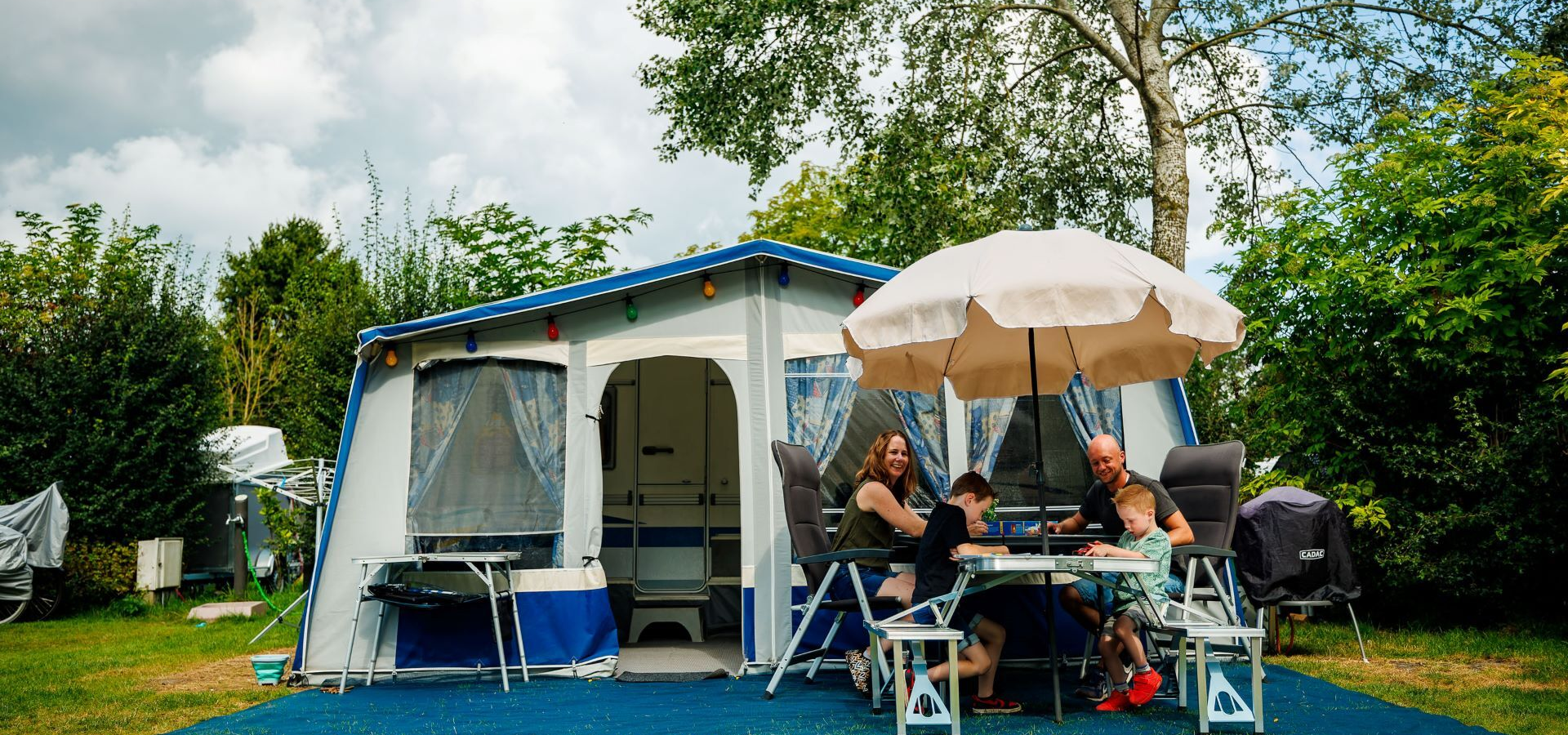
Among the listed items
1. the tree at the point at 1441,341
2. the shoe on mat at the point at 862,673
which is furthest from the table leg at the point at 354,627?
the tree at the point at 1441,341

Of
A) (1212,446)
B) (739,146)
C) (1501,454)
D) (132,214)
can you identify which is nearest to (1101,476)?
(1212,446)

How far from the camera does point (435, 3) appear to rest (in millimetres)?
11086

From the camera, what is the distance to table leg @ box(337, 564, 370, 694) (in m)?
5.44

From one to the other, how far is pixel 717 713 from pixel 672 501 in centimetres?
309

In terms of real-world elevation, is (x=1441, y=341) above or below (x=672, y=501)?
above

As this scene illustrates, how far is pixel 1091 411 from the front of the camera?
20.4 ft

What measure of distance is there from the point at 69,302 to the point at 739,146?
7.19 meters

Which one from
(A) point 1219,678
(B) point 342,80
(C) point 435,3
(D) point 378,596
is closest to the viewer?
(A) point 1219,678

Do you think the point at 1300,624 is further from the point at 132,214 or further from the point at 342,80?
the point at 132,214

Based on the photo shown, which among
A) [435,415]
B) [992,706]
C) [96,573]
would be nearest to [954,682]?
[992,706]

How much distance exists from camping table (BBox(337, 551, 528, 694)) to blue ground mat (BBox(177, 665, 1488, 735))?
0.12m

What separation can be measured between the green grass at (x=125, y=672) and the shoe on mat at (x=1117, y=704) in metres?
3.65

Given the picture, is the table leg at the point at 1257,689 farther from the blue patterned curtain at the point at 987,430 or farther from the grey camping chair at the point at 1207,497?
the blue patterned curtain at the point at 987,430

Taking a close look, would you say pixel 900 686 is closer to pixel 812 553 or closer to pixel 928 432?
pixel 812 553
